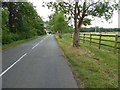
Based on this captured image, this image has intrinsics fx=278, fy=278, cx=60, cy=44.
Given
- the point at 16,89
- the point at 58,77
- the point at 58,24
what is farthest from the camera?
the point at 58,24

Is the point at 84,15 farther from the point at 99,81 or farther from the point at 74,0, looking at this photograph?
the point at 99,81

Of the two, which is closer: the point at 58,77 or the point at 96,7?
the point at 58,77

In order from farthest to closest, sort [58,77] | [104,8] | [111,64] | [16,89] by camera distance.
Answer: [104,8] → [111,64] → [58,77] → [16,89]

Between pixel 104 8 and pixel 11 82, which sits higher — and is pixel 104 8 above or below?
above

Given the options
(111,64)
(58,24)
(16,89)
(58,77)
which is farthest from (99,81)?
(58,24)

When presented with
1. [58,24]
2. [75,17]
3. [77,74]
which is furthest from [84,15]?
[58,24]

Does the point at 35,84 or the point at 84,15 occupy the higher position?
the point at 84,15

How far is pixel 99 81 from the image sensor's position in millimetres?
9438

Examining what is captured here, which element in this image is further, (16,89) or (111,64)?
(111,64)

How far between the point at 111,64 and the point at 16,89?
23.5 ft

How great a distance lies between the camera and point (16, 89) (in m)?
8.32

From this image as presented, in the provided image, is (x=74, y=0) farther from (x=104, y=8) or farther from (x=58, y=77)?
(x=58, y=77)

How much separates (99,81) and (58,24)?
51.5 meters

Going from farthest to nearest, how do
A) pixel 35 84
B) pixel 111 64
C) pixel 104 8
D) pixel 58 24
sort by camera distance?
1. pixel 58 24
2. pixel 104 8
3. pixel 111 64
4. pixel 35 84
